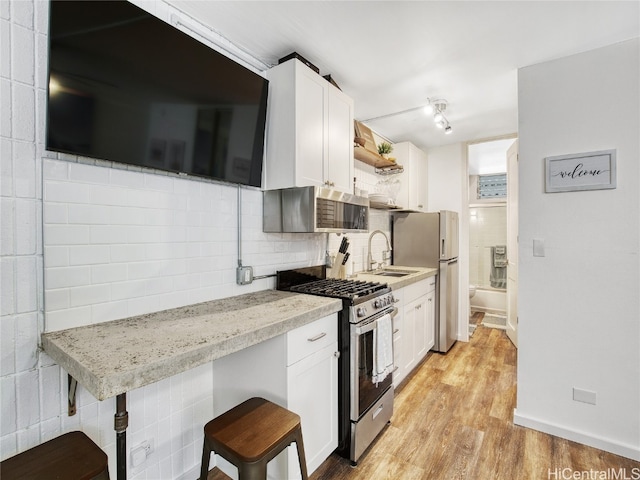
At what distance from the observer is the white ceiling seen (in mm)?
1680

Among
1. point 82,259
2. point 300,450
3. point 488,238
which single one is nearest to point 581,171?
point 300,450

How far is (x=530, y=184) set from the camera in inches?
89.0

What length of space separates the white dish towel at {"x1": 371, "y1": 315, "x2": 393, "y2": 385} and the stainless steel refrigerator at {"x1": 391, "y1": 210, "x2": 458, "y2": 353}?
5.50 feet

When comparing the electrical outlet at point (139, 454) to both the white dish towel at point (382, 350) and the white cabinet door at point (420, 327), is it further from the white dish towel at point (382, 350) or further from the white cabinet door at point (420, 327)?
the white cabinet door at point (420, 327)

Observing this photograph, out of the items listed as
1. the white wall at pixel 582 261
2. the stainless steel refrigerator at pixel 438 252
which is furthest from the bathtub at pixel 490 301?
the white wall at pixel 582 261

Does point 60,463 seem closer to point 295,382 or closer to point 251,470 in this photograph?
point 251,470

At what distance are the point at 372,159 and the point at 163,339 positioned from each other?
2713mm

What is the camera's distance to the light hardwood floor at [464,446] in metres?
1.80

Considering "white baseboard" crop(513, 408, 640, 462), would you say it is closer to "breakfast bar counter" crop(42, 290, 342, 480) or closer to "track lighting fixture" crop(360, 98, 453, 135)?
"breakfast bar counter" crop(42, 290, 342, 480)

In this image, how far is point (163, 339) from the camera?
1.20 m

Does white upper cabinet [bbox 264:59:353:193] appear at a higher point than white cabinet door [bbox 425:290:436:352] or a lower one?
higher

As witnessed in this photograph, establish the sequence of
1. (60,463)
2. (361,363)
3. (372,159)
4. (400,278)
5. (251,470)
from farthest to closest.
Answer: (372,159) < (400,278) < (361,363) < (251,470) < (60,463)

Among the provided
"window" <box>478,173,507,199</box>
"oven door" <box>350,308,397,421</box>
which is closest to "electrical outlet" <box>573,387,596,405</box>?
"oven door" <box>350,308,397,421</box>
